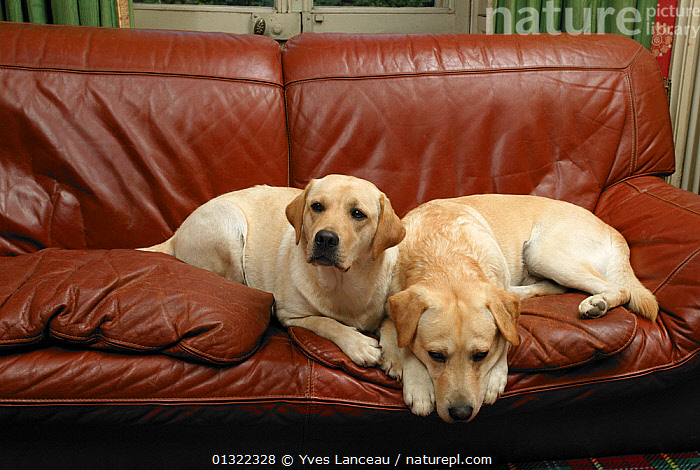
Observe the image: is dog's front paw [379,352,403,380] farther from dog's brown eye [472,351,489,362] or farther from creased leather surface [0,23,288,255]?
creased leather surface [0,23,288,255]

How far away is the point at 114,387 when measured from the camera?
165 cm

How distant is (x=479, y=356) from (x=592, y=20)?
2656 millimetres

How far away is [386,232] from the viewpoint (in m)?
1.90

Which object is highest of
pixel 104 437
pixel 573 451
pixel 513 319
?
pixel 513 319

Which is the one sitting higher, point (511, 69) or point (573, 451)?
point (511, 69)

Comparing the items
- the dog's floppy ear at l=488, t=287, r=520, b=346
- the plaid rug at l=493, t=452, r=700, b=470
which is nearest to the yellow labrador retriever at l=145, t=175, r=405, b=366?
the dog's floppy ear at l=488, t=287, r=520, b=346

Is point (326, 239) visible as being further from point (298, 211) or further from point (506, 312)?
point (506, 312)

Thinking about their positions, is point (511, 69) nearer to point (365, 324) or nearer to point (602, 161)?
point (602, 161)

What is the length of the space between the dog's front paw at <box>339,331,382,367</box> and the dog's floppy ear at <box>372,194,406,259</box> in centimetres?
28

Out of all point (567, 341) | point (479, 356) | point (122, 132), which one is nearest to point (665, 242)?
point (567, 341)

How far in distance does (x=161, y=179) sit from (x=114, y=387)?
1101 millimetres

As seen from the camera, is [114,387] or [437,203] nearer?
[114,387]

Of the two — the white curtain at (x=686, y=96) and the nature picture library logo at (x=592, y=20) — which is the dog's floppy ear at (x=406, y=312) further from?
the white curtain at (x=686, y=96)

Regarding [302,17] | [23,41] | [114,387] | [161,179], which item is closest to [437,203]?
[161,179]
